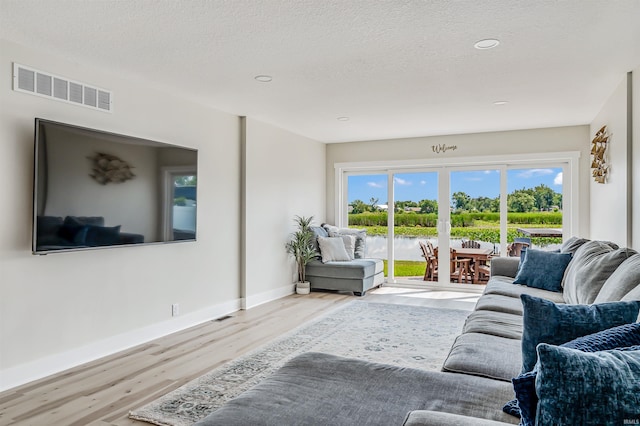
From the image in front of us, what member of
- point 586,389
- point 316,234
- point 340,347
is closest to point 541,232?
point 316,234

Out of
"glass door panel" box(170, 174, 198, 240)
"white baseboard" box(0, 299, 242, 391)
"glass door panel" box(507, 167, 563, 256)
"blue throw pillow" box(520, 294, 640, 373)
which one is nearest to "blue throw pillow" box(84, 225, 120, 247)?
"glass door panel" box(170, 174, 198, 240)

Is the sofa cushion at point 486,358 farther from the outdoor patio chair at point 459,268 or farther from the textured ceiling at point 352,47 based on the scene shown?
the outdoor patio chair at point 459,268

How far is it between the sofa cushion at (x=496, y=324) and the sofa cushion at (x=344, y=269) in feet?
10.8

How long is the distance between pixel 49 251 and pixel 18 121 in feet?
3.12

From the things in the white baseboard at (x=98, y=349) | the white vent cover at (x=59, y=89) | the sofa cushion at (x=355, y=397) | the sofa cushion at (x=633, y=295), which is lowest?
the white baseboard at (x=98, y=349)

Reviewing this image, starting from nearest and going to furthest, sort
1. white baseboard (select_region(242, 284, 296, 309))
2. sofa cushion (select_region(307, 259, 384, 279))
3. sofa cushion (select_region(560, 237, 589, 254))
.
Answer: sofa cushion (select_region(560, 237, 589, 254))
white baseboard (select_region(242, 284, 296, 309))
sofa cushion (select_region(307, 259, 384, 279))

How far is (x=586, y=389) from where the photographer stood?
89cm

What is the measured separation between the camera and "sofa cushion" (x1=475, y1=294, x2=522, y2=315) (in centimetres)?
304

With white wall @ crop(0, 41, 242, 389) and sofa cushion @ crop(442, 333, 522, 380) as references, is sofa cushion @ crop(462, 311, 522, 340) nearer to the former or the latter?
sofa cushion @ crop(442, 333, 522, 380)

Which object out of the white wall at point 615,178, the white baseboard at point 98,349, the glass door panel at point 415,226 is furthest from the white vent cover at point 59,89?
the glass door panel at point 415,226

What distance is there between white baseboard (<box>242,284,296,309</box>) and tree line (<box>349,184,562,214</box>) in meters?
2.34

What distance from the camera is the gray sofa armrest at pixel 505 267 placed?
478 cm

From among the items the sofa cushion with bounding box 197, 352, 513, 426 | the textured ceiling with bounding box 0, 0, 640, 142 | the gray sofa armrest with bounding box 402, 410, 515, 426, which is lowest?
the sofa cushion with bounding box 197, 352, 513, 426

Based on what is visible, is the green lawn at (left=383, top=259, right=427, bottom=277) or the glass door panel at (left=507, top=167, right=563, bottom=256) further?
the green lawn at (left=383, top=259, right=427, bottom=277)
